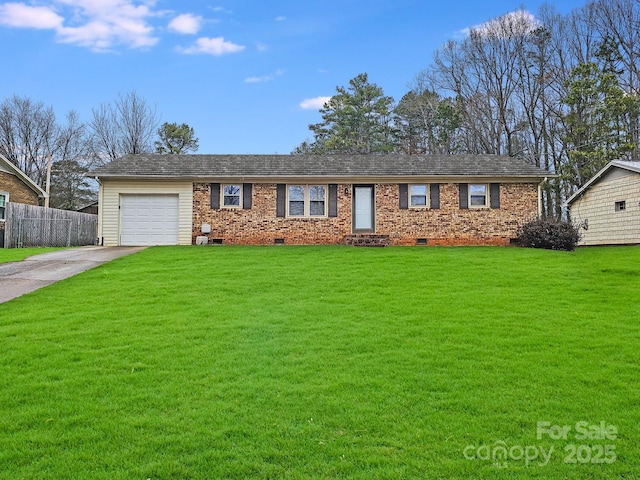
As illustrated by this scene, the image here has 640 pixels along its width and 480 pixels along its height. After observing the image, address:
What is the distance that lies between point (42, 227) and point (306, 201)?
1174cm

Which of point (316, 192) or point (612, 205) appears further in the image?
point (612, 205)

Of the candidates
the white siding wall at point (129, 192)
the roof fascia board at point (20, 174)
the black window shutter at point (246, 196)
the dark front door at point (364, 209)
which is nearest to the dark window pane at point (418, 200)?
the dark front door at point (364, 209)

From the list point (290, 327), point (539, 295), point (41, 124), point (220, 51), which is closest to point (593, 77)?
point (220, 51)

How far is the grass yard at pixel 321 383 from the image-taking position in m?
3.46

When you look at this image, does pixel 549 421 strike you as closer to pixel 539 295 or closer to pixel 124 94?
pixel 539 295

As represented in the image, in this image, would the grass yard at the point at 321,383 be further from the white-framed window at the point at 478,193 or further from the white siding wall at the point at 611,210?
the white siding wall at the point at 611,210

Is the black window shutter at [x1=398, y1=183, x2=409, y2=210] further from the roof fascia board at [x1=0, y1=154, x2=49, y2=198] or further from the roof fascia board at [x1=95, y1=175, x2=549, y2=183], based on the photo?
the roof fascia board at [x1=0, y1=154, x2=49, y2=198]

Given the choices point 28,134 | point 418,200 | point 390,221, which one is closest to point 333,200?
point 390,221

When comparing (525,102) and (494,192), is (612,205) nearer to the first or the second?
(494,192)

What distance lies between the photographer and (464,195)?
19094 mm

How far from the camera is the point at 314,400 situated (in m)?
4.38

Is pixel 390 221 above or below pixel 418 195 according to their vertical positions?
below

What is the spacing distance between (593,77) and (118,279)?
28.0 m

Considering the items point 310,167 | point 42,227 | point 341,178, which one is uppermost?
point 310,167
